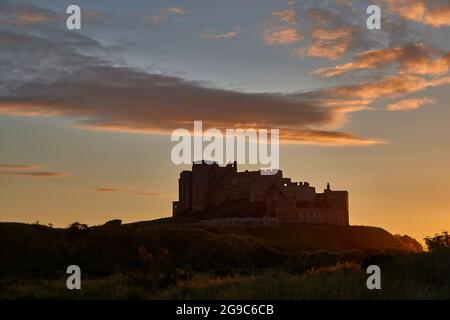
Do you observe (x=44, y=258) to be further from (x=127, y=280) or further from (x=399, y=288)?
(x=399, y=288)

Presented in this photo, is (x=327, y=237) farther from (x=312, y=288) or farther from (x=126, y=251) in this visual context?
(x=312, y=288)

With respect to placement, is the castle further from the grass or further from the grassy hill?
the grass

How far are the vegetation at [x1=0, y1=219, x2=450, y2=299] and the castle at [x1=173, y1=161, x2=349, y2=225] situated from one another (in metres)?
5.61

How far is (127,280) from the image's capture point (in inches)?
1043

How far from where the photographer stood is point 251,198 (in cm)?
13238

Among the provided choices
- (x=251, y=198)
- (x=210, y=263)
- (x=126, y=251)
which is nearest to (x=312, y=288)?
(x=210, y=263)

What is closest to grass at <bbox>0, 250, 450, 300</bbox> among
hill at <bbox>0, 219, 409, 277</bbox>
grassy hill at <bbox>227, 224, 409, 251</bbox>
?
hill at <bbox>0, 219, 409, 277</bbox>

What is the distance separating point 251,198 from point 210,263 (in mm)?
68560

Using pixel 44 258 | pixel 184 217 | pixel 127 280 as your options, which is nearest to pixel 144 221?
pixel 184 217

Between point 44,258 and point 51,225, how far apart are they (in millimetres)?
14574

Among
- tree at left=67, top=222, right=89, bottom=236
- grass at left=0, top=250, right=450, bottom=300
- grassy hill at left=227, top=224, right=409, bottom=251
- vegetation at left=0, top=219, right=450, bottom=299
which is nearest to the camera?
grass at left=0, top=250, right=450, bottom=300

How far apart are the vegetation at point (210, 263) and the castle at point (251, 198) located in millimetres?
5608

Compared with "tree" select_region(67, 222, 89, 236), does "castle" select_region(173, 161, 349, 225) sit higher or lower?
higher

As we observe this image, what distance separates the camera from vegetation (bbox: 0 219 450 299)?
20422 millimetres
